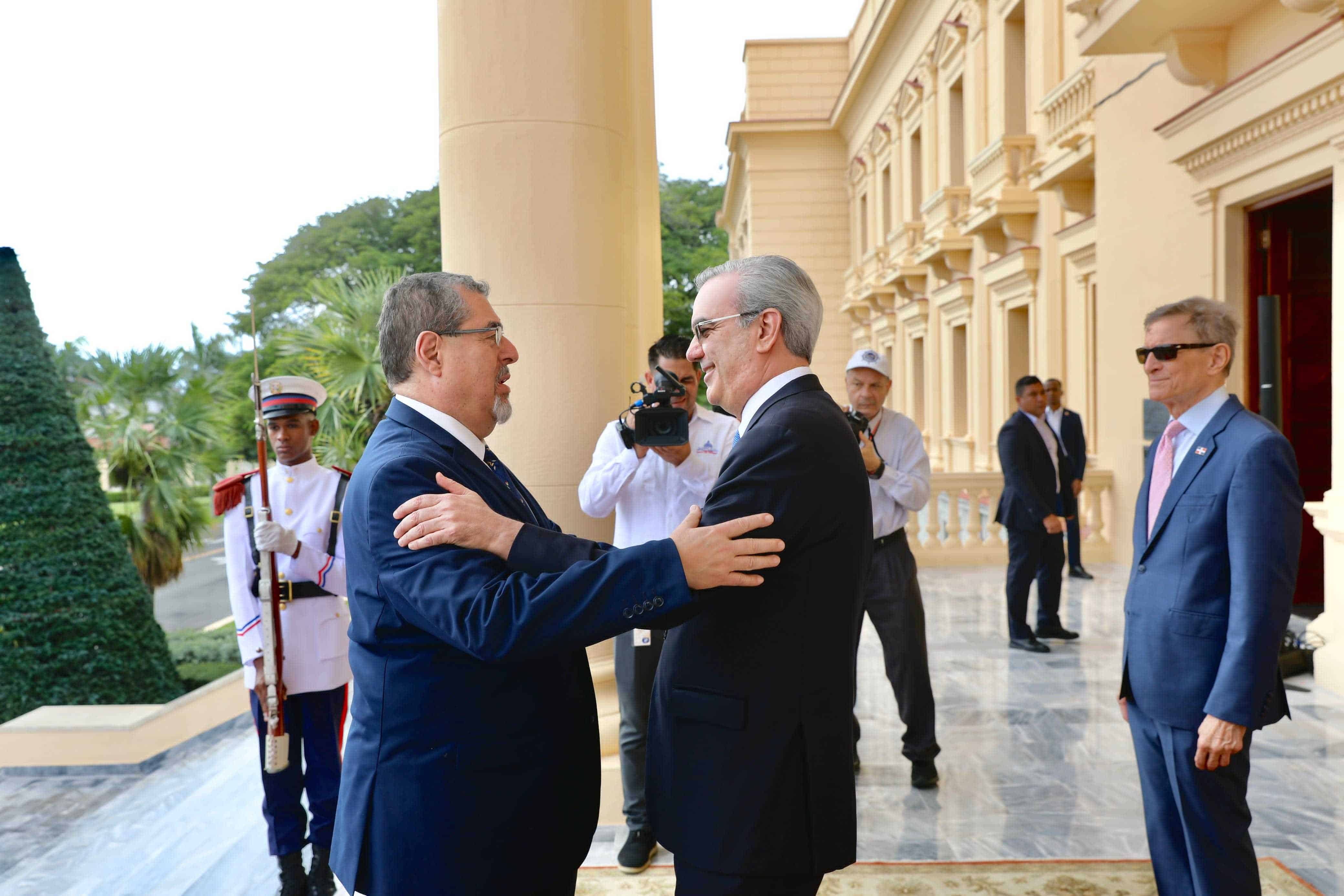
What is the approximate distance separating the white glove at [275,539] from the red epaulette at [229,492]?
0.62 ft

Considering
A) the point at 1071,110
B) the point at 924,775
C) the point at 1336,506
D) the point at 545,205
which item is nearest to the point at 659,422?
the point at 545,205

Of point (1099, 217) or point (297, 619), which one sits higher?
point (1099, 217)

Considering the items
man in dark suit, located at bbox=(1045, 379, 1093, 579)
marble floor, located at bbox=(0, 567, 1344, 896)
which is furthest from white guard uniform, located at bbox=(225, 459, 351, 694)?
man in dark suit, located at bbox=(1045, 379, 1093, 579)

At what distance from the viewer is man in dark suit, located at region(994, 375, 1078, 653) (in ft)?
23.0

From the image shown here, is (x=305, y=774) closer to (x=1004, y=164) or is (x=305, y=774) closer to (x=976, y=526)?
(x=976, y=526)

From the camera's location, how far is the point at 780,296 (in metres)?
2.04

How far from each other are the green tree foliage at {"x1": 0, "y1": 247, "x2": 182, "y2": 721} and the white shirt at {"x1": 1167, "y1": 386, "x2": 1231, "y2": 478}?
5.56 meters

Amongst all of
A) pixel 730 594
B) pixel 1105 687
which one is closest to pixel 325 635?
pixel 730 594

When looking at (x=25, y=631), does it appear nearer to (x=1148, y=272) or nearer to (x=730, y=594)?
(x=730, y=594)

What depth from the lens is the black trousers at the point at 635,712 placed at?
12.6 feet

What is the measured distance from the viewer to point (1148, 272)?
936 centimetres

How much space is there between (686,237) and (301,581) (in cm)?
4210

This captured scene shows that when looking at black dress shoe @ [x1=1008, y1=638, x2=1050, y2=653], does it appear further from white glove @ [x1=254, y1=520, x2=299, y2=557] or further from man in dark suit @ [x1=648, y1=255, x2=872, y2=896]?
man in dark suit @ [x1=648, y1=255, x2=872, y2=896]

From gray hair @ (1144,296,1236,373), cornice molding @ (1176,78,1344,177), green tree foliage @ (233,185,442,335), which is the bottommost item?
gray hair @ (1144,296,1236,373)
